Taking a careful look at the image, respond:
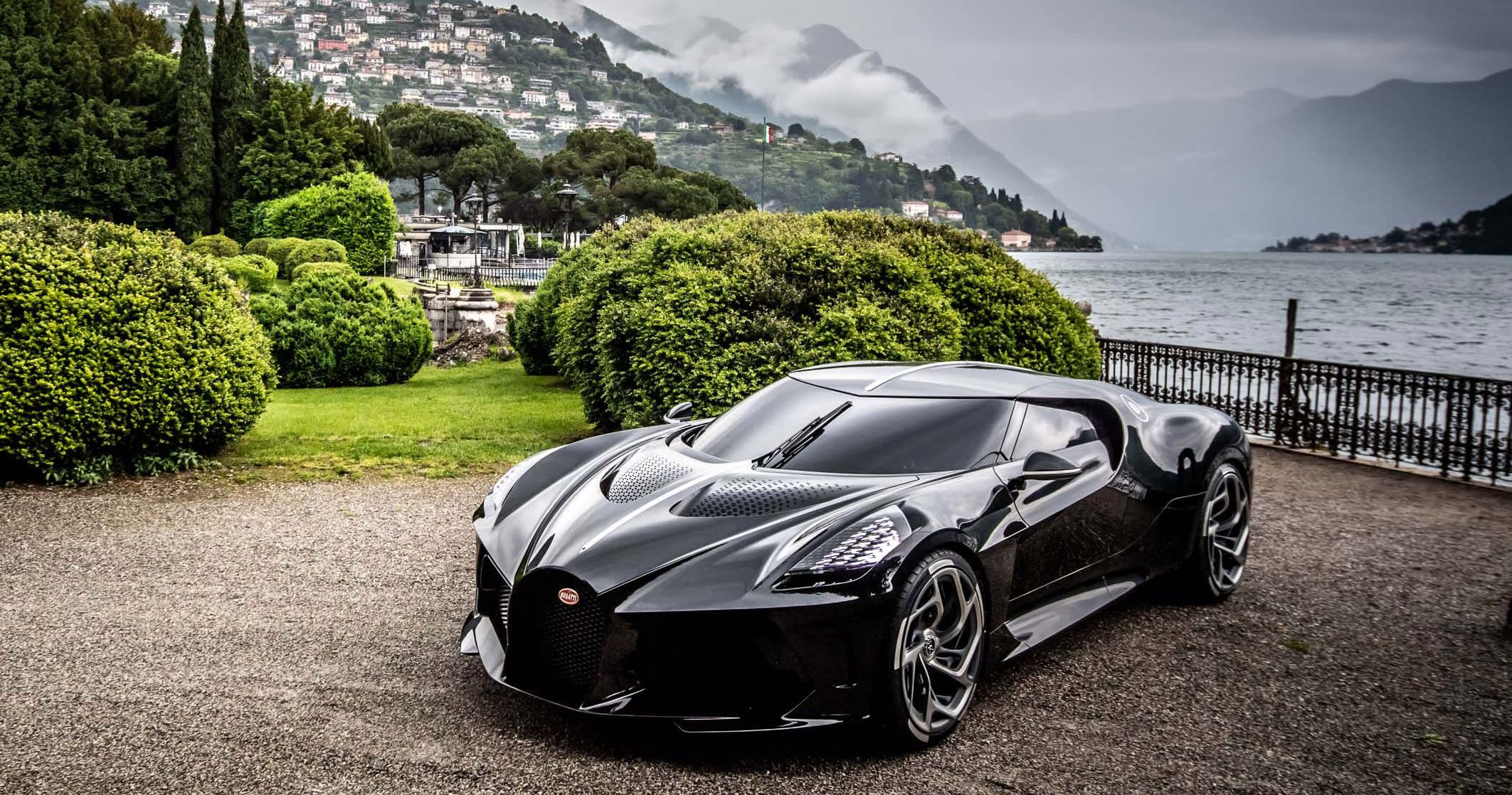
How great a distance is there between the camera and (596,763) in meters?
3.58

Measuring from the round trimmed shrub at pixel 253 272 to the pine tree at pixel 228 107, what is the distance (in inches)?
→ 847

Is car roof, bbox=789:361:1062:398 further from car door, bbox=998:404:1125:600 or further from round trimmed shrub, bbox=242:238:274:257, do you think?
round trimmed shrub, bbox=242:238:274:257

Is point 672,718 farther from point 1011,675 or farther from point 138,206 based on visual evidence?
point 138,206

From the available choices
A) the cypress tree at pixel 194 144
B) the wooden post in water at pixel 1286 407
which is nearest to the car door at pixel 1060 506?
the wooden post in water at pixel 1286 407

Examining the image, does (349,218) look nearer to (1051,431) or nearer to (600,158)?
(1051,431)

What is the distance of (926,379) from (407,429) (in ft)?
27.3

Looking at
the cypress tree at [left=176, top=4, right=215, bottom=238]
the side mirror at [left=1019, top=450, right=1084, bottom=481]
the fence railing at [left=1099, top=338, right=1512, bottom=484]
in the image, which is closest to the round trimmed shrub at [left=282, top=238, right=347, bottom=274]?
the cypress tree at [left=176, top=4, right=215, bottom=238]

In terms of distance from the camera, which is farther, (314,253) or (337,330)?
(314,253)

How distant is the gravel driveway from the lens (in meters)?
3.52

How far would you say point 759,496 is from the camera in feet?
12.8

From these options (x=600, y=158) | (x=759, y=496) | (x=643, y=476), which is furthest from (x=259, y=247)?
(x=600, y=158)

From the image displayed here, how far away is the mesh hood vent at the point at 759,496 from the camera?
3.79 meters

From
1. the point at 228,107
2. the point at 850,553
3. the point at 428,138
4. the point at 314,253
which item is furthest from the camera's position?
the point at 428,138

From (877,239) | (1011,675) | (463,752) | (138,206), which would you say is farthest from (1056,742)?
(138,206)
